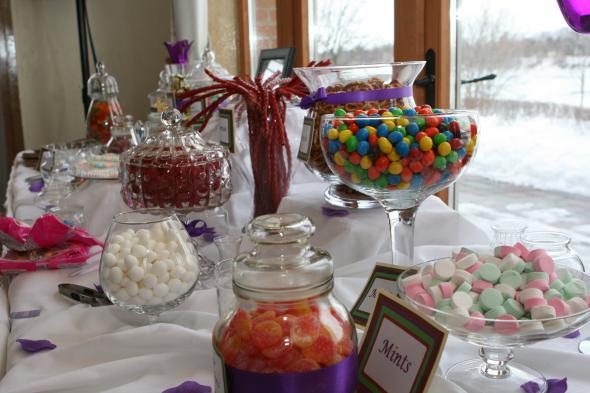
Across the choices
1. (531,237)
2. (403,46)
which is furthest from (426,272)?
(403,46)

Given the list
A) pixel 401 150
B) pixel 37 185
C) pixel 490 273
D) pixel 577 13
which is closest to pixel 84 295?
pixel 401 150

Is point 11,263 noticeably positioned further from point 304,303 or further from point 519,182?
point 519,182

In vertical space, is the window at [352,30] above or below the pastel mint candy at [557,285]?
above

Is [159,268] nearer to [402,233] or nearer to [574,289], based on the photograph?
[402,233]

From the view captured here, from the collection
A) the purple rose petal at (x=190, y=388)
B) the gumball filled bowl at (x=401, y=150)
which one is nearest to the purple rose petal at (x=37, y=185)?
the gumball filled bowl at (x=401, y=150)

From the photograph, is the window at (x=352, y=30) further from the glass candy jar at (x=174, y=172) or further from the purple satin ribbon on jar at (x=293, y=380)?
the purple satin ribbon on jar at (x=293, y=380)

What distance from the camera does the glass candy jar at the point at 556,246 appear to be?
31.7 inches

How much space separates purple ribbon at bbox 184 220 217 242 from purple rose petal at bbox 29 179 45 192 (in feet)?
3.11

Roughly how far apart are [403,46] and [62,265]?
140cm

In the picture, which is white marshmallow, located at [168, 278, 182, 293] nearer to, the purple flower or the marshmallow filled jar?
the marshmallow filled jar

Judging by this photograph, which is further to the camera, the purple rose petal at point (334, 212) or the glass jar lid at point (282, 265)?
the purple rose petal at point (334, 212)

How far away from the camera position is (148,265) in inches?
35.5

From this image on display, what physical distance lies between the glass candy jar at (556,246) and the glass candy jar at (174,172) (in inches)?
24.9

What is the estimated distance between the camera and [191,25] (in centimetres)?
371
